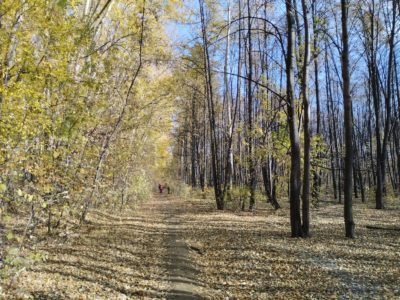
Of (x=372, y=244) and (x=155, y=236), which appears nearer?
(x=372, y=244)

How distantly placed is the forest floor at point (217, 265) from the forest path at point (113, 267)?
1cm

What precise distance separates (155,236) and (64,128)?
517cm

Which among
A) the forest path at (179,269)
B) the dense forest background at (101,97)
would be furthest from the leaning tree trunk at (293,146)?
the forest path at (179,269)

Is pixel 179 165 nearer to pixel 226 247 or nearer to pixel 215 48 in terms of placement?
pixel 215 48

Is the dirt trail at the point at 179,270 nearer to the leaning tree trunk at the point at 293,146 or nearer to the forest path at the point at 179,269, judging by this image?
the forest path at the point at 179,269

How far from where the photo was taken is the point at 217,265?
25.3ft

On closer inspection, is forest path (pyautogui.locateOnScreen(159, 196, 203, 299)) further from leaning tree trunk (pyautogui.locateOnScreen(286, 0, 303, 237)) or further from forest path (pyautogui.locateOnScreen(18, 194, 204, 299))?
leaning tree trunk (pyautogui.locateOnScreen(286, 0, 303, 237))

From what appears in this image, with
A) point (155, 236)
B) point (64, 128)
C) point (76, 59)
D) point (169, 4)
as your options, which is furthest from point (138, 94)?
point (64, 128)

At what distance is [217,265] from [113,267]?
2115 millimetres

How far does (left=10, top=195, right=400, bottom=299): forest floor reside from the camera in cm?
597

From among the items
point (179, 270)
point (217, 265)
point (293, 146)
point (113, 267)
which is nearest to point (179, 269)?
point (179, 270)

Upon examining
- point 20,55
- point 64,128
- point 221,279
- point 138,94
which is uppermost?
point 138,94

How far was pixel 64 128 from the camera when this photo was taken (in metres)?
7.13

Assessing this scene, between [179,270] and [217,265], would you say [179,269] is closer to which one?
[179,270]
